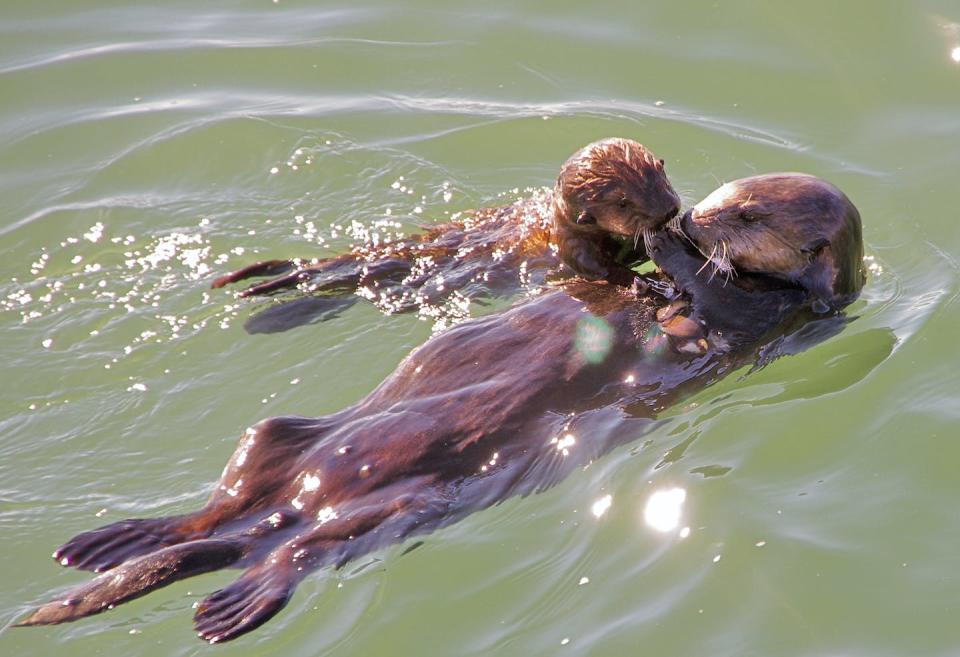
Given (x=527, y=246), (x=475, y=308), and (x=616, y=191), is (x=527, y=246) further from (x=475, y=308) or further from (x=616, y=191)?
(x=616, y=191)

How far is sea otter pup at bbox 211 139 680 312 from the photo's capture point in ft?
19.5

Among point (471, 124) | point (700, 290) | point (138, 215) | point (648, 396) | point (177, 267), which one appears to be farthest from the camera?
point (471, 124)

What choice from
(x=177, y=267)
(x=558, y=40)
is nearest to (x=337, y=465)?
(x=177, y=267)

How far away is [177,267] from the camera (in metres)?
6.77

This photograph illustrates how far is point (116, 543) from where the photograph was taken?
466 cm

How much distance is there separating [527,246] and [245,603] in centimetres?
281

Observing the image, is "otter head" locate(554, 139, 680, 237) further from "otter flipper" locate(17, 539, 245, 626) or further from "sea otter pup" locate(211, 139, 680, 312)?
"otter flipper" locate(17, 539, 245, 626)

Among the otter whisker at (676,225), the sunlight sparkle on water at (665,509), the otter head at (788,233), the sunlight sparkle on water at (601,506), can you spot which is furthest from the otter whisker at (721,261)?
the sunlight sparkle on water at (601,506)

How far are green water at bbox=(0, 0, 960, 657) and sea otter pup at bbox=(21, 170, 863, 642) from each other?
208mm

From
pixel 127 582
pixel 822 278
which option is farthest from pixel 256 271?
pixel 822 278

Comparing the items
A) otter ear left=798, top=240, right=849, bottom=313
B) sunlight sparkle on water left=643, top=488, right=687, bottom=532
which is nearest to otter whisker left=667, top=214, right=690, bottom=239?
otter ear left=798, top=240, right=849, bottom=313

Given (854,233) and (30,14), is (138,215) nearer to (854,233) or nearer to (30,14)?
(30,14)

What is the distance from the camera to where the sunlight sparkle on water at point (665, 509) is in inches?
202

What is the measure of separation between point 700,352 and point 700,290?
0.36m
